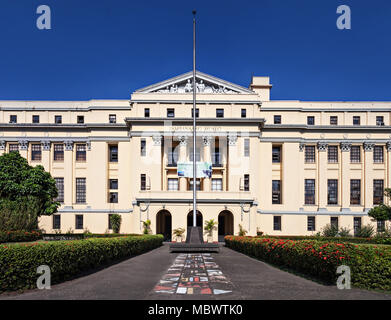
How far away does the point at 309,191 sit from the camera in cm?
4722

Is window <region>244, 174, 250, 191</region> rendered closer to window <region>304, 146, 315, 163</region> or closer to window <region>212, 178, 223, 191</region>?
→ window <region>212, 178, 223, 191</region>

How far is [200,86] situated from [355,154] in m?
22.7

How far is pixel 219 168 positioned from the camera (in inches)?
1747

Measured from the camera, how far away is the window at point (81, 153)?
4769cm

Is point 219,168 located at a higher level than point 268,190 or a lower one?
higher

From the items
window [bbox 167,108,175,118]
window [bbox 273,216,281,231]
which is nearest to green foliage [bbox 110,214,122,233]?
window [bbox 167,108,175,118]

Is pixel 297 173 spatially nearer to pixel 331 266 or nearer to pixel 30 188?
pixel 30 188

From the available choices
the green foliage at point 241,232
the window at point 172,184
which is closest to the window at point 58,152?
the window at point 172,184

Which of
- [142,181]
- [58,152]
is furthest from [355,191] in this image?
[58,152]

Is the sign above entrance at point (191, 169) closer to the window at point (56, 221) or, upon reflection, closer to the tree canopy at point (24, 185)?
the tree canopy at point (24, 185)

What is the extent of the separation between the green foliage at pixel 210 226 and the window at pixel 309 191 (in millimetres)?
13916
